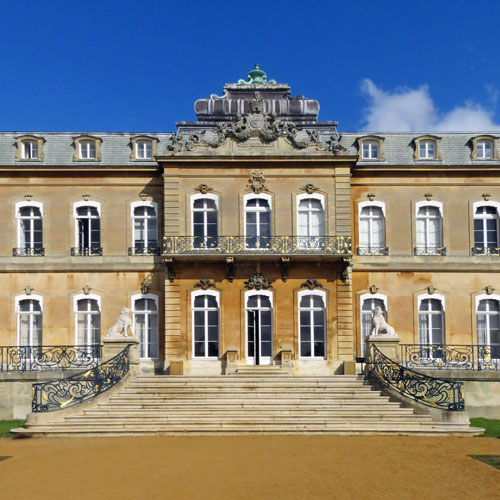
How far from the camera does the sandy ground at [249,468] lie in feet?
36.2

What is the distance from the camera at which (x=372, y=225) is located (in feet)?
85.4

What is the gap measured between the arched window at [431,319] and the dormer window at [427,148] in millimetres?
5415

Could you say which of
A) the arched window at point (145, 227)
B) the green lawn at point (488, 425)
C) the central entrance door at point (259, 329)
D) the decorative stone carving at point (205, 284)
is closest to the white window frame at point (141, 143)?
the arched window at point (145, 227)

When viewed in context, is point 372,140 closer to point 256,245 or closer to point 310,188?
point 310,188

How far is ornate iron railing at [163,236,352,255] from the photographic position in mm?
24031

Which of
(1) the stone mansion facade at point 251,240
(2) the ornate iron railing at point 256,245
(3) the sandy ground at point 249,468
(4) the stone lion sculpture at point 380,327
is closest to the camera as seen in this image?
(3) the sandy ground at point 249,468

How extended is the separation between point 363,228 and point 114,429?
514 inches

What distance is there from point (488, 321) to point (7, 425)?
17144 millimetres

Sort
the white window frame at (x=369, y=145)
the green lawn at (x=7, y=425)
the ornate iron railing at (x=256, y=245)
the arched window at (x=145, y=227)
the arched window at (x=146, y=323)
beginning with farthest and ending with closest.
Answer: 1. the white window frame at (x=369, y=145)
2. the arched window at (x=145, y=227)
3. the arched window at (x=146, y=323)
4. the ornate iron railing at (x=256, y=245)
5. the green lawn at (x=7, y=425)

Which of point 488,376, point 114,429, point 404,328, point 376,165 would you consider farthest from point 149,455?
point 376,165

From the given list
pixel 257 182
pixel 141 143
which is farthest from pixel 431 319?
pixel 141 143

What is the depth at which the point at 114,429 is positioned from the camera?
16.9m

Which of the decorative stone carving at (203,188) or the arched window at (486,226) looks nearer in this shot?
the decorative stone carving at (203,188)

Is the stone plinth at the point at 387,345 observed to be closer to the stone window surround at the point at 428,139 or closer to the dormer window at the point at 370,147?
the dormer window at the point at 370,147
